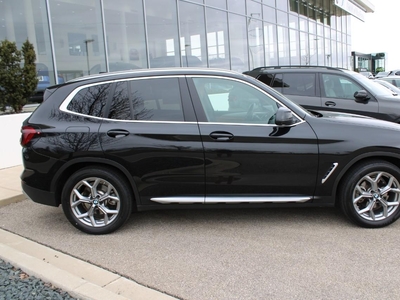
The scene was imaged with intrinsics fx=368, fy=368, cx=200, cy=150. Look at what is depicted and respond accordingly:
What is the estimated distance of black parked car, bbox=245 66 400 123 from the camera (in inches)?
272

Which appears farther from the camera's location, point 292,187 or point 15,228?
point 15,228

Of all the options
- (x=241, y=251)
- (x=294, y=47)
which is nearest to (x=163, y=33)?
(x=241, y=251)

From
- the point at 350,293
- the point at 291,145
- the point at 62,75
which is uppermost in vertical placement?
the point at 62,75

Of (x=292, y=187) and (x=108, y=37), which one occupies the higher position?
(x=108, y=37)

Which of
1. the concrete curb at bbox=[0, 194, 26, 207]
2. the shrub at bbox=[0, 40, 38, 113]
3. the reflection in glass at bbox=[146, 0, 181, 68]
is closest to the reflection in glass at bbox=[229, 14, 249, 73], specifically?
the reflection in glass at bbox=[146, 0, 181, 68]

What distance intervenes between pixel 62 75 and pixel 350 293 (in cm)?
912

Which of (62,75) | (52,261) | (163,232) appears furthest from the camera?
(62,75)

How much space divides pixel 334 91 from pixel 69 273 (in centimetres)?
615

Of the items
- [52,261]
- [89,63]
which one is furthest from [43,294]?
[89,63]

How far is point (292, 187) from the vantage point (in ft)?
12.9

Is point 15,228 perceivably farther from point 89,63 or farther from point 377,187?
point 89,63

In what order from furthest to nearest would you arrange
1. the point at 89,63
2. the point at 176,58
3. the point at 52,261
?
the point at 176,58 < the point at 89,63 < the point at 52,261

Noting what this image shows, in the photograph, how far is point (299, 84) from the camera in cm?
761

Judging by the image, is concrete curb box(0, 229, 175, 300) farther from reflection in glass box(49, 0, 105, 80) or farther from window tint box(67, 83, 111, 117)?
reflection in glass box(49, 0, 105, 80)
